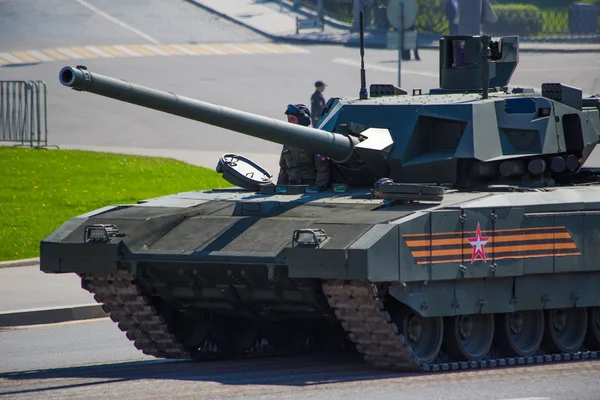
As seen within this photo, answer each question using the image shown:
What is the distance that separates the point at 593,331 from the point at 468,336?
180 cm

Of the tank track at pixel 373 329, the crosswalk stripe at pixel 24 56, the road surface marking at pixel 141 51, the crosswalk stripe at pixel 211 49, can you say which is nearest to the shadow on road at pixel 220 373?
the tank track at pixel 373 329

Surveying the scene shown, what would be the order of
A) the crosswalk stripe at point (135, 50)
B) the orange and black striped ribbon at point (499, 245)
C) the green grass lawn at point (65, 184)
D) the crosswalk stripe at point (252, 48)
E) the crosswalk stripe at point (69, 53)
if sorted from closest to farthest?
the orange and black striped ribbon at point (499, 245)
the green grass lawn at point (65, 184)
the crosswalk stripe at point (69, 53)
the crosswalk stripe at point (135, 50)
the crosswalk stripe at point (252, 48)

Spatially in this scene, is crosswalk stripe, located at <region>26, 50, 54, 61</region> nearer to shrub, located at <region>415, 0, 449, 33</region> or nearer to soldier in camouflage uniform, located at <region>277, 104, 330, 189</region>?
shrub, located at <region>415, 0, 449, 33</region>

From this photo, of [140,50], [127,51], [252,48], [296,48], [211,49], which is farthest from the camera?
[296,48]

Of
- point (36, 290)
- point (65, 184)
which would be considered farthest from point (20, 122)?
point (36, 290)

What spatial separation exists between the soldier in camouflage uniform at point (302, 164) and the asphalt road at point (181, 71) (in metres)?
12.6

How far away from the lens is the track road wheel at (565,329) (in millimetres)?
14883

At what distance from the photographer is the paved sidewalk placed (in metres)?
47.5

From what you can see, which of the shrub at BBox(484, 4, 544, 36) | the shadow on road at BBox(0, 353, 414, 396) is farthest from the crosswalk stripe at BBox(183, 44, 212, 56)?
the shadow on road at BBox(0, 353, 414, 396)

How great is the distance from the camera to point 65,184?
25.5 m

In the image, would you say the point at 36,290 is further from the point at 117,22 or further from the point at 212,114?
the point at 117,22

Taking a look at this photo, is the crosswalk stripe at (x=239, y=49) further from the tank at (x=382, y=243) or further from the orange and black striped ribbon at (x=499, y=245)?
the orange and black striped ribbon at (x=499, y=245)

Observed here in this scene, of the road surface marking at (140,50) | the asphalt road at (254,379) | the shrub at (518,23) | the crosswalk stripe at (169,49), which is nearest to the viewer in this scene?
the asphalt road at (254,379)

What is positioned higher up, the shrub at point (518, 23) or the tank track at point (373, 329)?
the shrub at point (518, 23)
